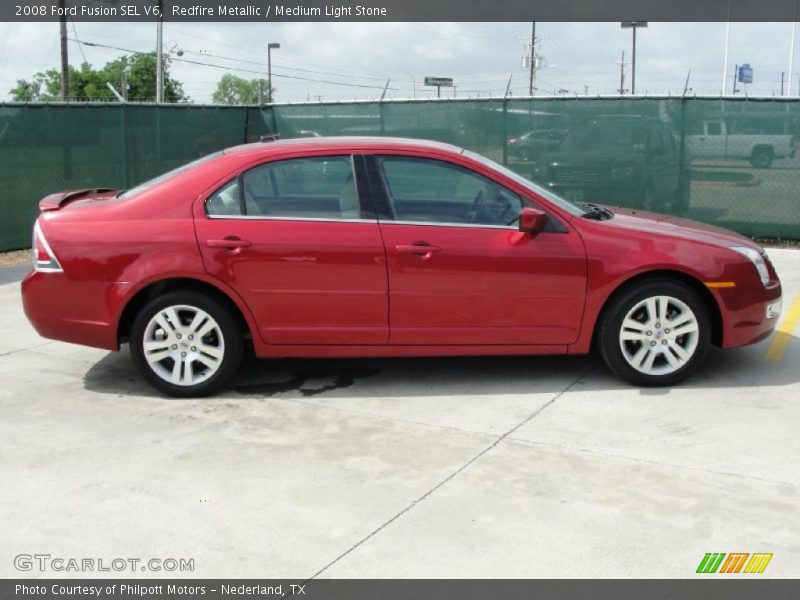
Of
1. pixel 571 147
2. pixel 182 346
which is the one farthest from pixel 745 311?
pixel 571 147

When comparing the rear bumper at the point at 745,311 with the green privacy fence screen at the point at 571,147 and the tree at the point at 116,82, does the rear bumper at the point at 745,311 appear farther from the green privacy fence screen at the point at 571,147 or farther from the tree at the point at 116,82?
the tree at the point at 116,82

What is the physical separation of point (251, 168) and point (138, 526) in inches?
102

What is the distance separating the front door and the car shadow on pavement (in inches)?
14.6

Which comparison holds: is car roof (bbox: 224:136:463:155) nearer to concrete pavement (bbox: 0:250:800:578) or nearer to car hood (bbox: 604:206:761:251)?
car hood (bbox: 604:206:761:251)

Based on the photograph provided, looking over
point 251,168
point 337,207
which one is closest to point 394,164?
point 337,207

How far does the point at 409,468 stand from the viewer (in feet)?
14.8

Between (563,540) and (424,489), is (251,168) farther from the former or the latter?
(563,540)

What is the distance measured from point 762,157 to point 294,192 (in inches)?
335

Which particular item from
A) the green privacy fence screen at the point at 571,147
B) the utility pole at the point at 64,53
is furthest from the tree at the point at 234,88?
the green privacy fence screen at the point at 571,147

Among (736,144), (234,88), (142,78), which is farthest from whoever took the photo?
(234,88)

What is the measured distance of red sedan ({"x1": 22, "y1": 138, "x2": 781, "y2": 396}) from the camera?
5.55 metres
